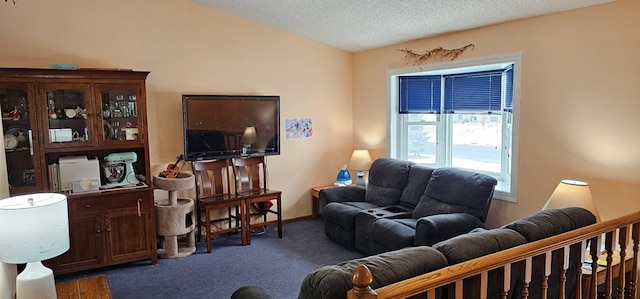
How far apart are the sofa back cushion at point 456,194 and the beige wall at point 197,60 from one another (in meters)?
1.89

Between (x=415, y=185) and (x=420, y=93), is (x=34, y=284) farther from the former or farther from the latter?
(x=420, y=93)

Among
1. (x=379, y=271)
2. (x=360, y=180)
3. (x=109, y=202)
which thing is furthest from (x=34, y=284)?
(x=360, y=180)

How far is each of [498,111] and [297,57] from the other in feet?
8.52

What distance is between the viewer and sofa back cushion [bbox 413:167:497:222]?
3879mm

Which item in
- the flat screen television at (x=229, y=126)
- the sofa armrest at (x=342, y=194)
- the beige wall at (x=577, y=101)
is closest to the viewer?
the beige wall at (x=577, y=101)

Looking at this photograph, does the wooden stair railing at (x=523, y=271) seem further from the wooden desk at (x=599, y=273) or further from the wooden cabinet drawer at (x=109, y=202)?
the wooden cabinet drawer at (x=109, y=202)

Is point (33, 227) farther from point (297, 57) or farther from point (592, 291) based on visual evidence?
point (297, 57)

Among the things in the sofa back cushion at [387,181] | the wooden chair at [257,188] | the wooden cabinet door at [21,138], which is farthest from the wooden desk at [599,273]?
the wooden cabinet door at [21,138]

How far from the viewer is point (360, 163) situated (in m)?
5.55

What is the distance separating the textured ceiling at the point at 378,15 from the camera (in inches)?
141

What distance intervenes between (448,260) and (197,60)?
383 cm

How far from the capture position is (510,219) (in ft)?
13.4

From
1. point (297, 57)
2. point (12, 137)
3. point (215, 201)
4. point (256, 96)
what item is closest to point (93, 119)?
point (12, 137)

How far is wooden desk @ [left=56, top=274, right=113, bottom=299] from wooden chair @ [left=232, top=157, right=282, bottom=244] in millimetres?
2217
